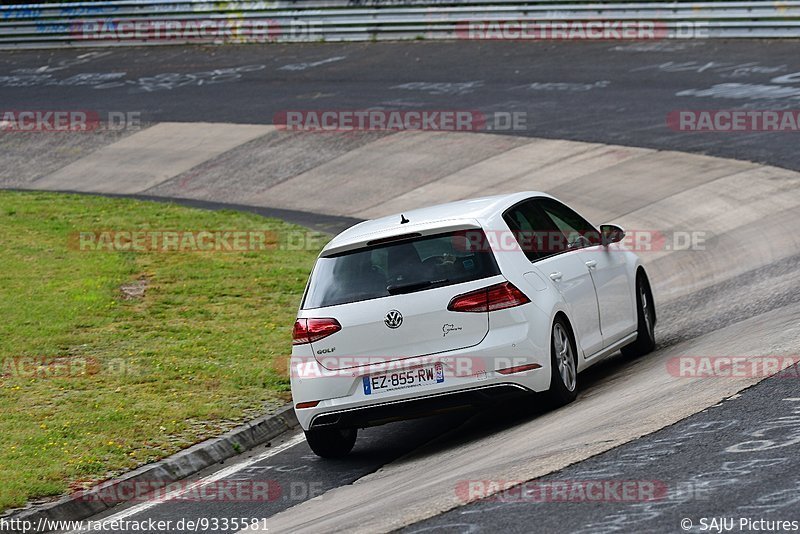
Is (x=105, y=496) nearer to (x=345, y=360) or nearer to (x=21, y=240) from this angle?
(x=345, y=360)

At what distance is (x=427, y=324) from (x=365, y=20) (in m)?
25.5

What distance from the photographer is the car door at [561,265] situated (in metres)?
9.47

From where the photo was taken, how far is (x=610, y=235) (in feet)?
34.8

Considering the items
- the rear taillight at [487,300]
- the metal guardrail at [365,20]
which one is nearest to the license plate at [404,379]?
the rear taillight at [487,300]

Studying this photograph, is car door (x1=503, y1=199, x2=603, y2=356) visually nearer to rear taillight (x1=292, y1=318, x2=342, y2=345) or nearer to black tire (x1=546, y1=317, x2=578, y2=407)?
black tire (x1=546, y1=317, x2=578, y2=407)

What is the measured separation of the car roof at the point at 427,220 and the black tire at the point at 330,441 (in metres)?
1.30

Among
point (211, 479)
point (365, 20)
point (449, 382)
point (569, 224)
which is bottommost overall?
point (211, 479)

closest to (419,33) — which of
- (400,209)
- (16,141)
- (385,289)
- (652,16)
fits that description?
(652,16)

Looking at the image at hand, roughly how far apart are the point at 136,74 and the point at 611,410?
2669 centimetres

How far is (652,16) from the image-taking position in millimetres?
28766

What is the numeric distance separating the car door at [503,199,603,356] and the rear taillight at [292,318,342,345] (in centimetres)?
154

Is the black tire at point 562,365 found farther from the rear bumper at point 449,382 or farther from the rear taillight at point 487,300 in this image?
the rear taillight at point 487,300

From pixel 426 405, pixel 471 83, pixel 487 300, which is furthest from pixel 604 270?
pixel 471 83

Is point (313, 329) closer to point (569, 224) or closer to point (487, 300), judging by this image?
point (487, 300)
